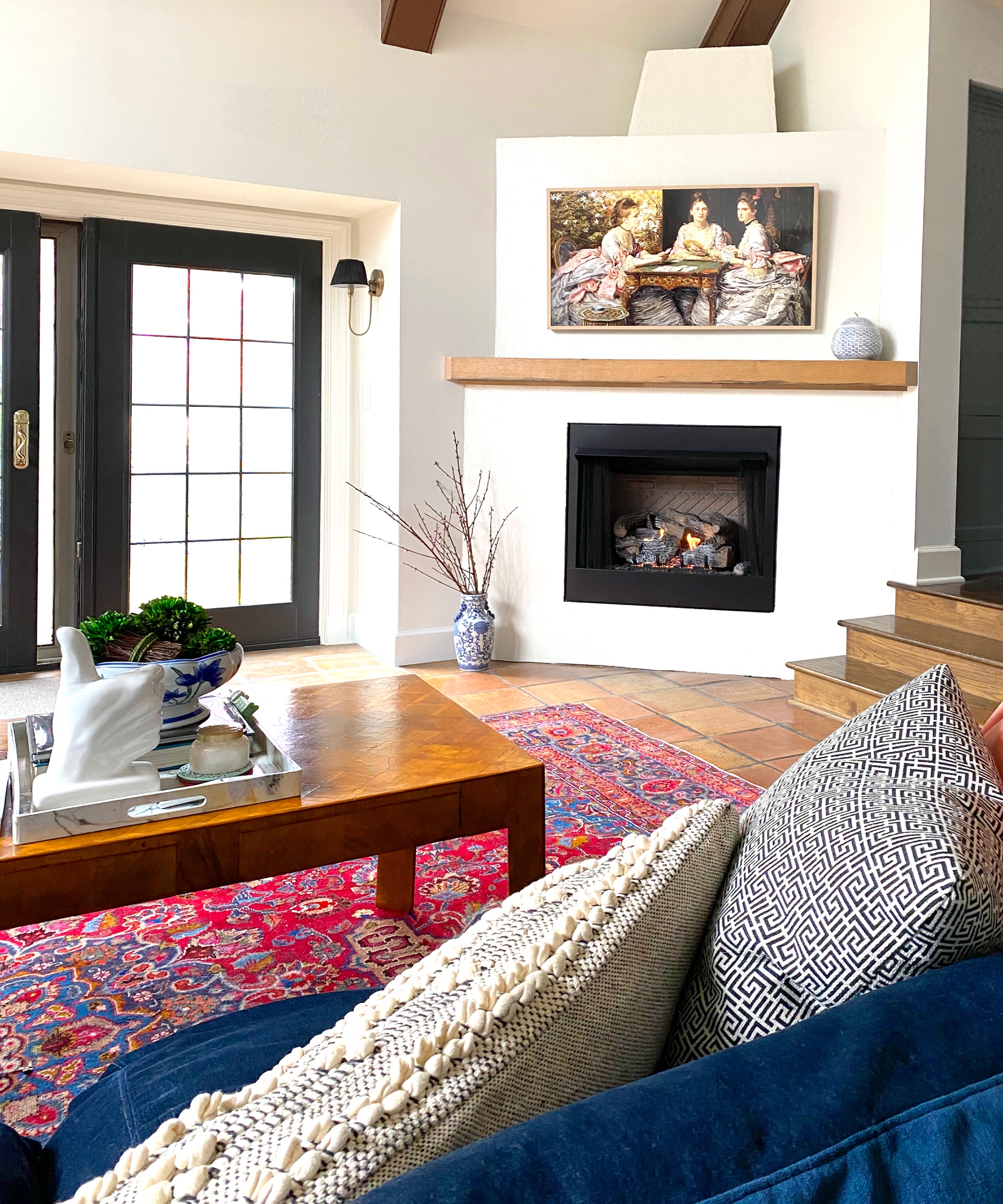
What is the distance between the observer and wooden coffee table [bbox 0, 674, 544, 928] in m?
1.57

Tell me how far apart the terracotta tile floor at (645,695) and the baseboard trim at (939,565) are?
2.42 ft

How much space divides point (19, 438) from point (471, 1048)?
176 inches

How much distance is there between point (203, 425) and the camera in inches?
193

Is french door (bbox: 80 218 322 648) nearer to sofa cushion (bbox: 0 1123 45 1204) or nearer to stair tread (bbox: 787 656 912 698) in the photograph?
stair tread (bbox: 787 656 912 698)

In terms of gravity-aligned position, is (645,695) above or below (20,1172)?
below

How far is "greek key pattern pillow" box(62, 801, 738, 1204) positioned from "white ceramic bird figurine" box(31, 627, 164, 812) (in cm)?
96

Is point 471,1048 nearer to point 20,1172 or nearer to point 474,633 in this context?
point 20,1172

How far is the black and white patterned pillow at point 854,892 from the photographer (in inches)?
29.0

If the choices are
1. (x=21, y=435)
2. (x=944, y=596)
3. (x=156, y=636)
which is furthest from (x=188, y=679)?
(x=944, y=596)

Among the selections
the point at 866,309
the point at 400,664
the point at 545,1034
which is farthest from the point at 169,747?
the point at 866,309

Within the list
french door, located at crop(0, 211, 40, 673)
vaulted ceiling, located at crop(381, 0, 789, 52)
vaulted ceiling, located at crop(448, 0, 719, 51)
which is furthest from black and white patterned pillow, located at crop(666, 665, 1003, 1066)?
vaulted ceiling, located at crop(448, 0, 719, 51)

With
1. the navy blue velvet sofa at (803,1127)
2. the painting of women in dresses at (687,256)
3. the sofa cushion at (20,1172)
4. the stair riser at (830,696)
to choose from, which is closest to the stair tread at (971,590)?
the stair riser at (830,696)

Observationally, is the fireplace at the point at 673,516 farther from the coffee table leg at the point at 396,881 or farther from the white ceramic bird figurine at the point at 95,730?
the white ceramic bird figurine at the point at 95,730

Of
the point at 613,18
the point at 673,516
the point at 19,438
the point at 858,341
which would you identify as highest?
the point at 613,18
